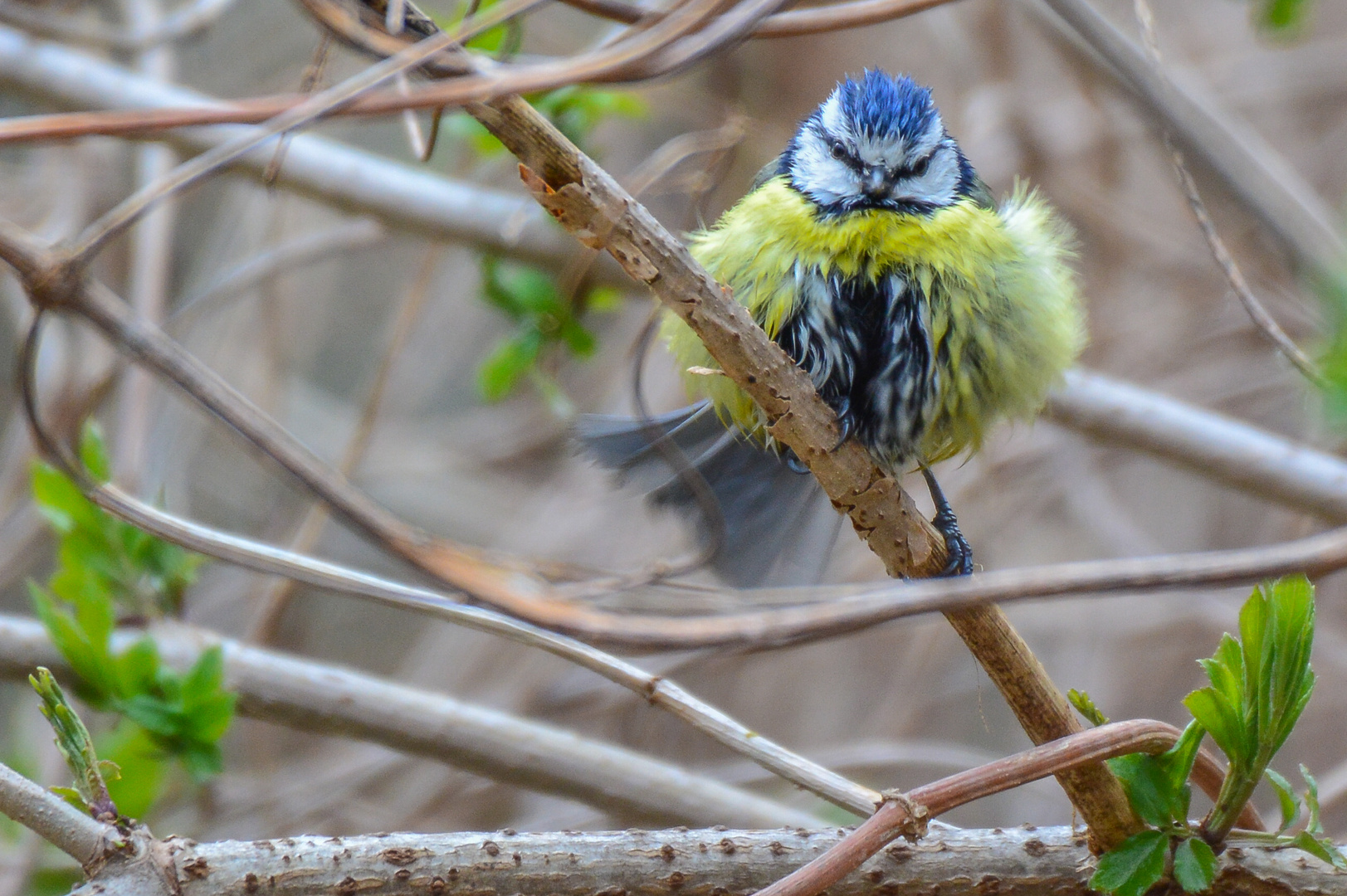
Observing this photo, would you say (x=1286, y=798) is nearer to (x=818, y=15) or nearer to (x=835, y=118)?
(x=818, y=15)

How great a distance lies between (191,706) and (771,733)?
182 cm

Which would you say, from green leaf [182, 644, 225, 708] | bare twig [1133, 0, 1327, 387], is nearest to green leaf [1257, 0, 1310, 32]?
bare twig [1133, 0, 1327, 387]

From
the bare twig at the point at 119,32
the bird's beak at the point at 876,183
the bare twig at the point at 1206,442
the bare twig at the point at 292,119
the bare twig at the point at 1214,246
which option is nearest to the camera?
the bare twig at the point at 292,119

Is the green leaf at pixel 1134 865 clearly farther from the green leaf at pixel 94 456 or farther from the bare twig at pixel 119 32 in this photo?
the bare twig at pixel 119 32

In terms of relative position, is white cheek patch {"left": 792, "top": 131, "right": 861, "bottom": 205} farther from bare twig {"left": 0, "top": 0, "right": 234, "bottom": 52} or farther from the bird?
bare twig {"left": 0, "top": 0, "right": 234, "bottom": 52}

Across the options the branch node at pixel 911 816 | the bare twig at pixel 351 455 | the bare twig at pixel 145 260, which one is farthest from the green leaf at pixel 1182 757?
the bare twig at pixel 145 260

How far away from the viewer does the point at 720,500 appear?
1.24 meters

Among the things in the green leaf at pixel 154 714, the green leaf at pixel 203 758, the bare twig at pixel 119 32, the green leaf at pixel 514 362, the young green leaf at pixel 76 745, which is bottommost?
the young green leaf at pixel 76 745

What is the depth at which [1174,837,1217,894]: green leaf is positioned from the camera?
0.73 metres

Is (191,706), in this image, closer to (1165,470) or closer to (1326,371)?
(1326,371)

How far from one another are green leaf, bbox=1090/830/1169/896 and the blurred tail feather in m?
0.51

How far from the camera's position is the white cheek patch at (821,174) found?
1.12 m

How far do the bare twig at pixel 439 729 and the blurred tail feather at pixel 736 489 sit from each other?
0.25m

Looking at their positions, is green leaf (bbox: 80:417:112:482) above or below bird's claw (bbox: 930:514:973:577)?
above
